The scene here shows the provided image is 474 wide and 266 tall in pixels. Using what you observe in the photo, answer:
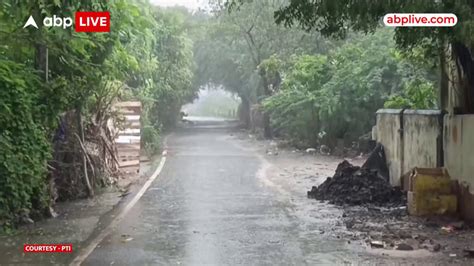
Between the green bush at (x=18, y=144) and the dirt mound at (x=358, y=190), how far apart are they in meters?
6.06

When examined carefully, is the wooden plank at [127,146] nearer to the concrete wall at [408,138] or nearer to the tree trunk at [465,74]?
the concrete wall at [408,138]

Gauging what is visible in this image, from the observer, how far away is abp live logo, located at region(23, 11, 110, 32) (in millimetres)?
8430

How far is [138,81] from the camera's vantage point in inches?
1096

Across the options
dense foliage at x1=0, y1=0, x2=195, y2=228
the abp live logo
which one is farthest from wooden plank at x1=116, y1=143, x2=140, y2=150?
the abp live logo

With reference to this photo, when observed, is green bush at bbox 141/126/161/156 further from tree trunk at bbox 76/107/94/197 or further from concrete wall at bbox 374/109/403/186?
concrete wall at bbox 374/109/403/186

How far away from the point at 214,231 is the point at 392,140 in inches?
253

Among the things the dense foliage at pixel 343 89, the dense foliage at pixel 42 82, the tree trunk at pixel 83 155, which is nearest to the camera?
the dense foliage at pixel 42 82

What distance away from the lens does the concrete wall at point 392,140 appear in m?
14.5

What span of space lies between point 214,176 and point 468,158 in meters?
9.04

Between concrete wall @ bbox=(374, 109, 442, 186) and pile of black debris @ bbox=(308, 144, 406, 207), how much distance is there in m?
0.52

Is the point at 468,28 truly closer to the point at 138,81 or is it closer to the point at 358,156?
the point at 358,156

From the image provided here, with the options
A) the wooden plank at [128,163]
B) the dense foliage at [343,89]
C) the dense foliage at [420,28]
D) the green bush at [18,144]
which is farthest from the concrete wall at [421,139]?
the wooden plank at [128,163]

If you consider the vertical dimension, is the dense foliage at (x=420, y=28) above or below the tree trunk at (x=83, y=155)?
above

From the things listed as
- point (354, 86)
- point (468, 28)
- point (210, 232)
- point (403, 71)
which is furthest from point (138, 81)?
point (468, 28)
